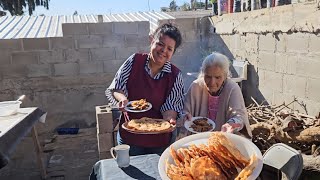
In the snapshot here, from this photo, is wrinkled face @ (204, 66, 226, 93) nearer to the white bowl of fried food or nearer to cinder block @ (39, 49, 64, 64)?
the white bowl of fried food

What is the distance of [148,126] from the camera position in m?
2.12

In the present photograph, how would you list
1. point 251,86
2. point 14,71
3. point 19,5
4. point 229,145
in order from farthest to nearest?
1. point 19,5
2. point 14,71
3. point 251,86
4. point 229,145

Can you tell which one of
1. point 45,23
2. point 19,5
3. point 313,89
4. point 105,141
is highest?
point 19,5

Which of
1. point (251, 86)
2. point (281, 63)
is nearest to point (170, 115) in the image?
point (281, 63)

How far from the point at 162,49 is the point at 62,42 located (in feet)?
11.4

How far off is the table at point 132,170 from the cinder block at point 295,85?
7.65 feet

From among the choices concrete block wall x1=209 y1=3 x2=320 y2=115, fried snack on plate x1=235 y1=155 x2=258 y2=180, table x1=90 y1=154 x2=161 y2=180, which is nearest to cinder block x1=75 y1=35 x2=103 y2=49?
concrete block wall x1=209 y1=3 x2=320 y2=115

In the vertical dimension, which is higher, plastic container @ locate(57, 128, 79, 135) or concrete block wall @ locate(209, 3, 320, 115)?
concrete block wall @ locate(209, 3, 320, 115)

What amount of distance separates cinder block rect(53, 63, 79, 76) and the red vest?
3.24 meters

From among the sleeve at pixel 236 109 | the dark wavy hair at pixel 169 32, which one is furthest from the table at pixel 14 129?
the sleeve at pixel 236 109

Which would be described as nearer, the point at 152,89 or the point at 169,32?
the point at 169,32

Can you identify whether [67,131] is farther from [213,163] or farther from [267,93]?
[213,163]

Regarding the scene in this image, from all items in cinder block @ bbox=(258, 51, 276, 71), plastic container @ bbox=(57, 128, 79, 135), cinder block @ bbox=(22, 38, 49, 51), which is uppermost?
cinder block @ bbox=(22, 38, 49, 51)

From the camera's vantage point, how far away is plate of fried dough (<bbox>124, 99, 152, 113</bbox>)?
2174mm
